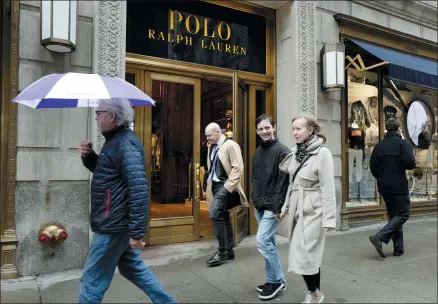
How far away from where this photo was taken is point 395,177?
5.48 m

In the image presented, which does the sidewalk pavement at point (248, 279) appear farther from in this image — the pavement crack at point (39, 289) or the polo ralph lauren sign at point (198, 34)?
the polo ralph lauren sign at point (198, 34)

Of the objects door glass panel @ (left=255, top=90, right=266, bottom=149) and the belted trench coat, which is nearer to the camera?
the belted trench coat

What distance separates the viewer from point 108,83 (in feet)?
→ 9.88

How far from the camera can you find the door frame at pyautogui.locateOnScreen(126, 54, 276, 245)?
5.76m

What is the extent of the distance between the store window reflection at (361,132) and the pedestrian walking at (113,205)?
5.73 metres

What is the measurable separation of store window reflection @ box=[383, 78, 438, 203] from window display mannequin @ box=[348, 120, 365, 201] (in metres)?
1.24

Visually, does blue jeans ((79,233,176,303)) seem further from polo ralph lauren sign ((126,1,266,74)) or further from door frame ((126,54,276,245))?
polo ralph lauren sign ((126,1,266,74))

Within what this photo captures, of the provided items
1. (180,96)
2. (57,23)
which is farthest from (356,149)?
(57,23)

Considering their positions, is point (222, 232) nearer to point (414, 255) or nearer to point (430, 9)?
point (414, 255)

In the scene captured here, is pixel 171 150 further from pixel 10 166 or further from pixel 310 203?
pixel 310 203

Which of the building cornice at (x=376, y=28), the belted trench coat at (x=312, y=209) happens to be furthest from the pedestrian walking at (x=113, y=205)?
the building cornice at (x=376, y=28)

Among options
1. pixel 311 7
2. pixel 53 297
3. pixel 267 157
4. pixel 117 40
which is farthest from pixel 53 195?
pixel 311 7

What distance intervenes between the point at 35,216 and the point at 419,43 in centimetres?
845

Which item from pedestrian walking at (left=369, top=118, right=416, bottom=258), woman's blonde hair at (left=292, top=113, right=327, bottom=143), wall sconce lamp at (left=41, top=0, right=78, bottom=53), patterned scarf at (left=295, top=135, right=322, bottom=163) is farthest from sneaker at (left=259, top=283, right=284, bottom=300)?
wall sconce lamp at (left=41, top=0, right=78, bottom=53)
